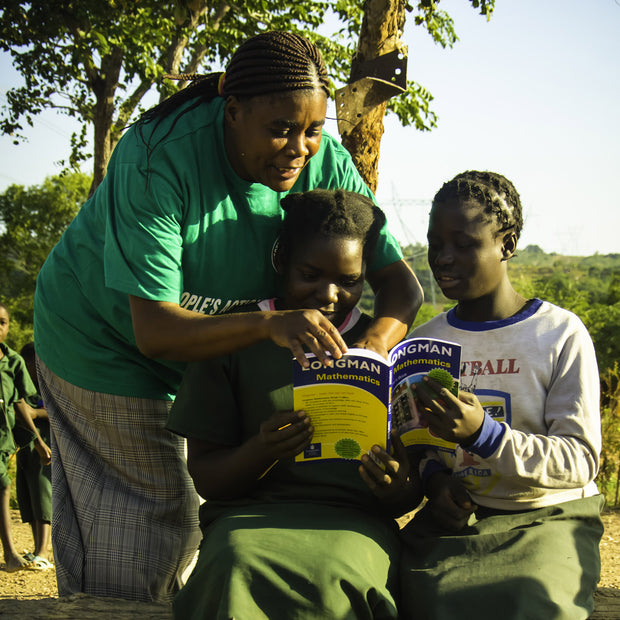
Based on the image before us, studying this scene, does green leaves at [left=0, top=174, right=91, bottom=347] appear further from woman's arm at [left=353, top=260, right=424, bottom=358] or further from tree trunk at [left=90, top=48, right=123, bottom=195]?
woman's arm at [left=353, top=260, right=424, bottom=358]

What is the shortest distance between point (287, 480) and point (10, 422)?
4.68 meters

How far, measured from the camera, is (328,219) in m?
2.38

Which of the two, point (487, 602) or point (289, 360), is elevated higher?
point (289, 360)

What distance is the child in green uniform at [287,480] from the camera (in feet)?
6.03

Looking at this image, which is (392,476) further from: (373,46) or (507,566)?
(373,46)

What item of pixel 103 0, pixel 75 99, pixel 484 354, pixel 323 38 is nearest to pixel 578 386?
pixel 484 354

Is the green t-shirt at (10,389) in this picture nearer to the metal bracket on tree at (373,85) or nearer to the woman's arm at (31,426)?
the woman's arm at (31,426)

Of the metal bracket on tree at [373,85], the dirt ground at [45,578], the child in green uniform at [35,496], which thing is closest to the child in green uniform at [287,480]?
the metal bracket on tree at [373,85]

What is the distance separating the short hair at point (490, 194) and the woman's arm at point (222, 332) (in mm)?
861

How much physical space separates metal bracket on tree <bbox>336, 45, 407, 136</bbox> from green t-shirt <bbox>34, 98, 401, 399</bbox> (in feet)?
5.53

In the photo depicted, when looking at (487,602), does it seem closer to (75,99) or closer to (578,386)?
(578,386)

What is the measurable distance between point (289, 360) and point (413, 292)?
0.59 metres

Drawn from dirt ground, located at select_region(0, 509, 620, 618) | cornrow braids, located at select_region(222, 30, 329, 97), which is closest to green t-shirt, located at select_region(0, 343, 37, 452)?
dirt ground, located at select_region(0, 509, 620, 618)

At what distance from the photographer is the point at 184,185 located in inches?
92.3
